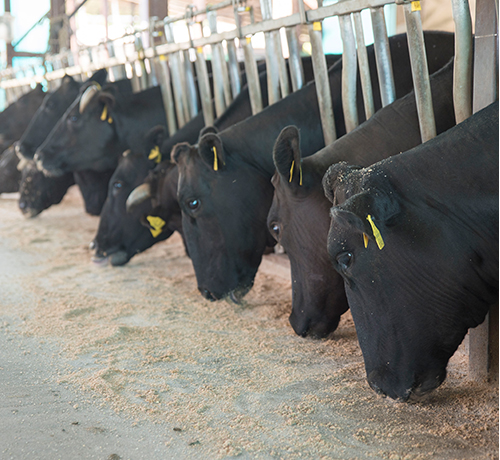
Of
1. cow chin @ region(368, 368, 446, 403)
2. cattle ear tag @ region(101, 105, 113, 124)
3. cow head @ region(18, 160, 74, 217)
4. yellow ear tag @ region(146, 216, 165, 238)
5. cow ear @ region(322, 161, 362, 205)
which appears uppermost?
cow ear @ region(322, 161, 362, 205)

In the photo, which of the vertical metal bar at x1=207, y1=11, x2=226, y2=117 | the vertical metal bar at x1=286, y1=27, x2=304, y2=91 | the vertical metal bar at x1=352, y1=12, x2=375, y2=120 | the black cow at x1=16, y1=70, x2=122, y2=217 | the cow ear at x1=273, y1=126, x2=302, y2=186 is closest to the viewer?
the cow ear at x1=273, y1=126, x2=302, y2=186

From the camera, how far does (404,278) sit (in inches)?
76.8

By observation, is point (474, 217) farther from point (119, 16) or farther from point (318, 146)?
point (119, 16)

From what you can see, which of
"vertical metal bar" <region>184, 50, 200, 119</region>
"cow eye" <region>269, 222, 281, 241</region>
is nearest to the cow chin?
"cow eye" <region>269, 222, 281, 241</region>

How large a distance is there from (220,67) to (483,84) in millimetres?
2719

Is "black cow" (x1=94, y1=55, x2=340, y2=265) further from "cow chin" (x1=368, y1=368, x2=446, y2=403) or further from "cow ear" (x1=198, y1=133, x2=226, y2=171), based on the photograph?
"cow chin" (x1=368, y1=368, x2=446, y2=403)

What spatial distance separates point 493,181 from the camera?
183cm

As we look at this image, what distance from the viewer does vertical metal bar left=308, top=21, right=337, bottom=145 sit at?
3301 millimetres

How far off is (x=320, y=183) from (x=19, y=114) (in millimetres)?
7180

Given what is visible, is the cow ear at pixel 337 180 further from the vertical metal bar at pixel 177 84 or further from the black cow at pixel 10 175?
the black cow at pixel 10 175

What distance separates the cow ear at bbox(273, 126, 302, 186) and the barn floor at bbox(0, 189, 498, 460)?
89cm

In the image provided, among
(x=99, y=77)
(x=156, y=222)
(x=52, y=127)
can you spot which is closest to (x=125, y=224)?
(x=156, y=222)

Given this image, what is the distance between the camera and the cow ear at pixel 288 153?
2.52 meters

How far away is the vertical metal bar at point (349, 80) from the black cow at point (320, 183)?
1.50ft
